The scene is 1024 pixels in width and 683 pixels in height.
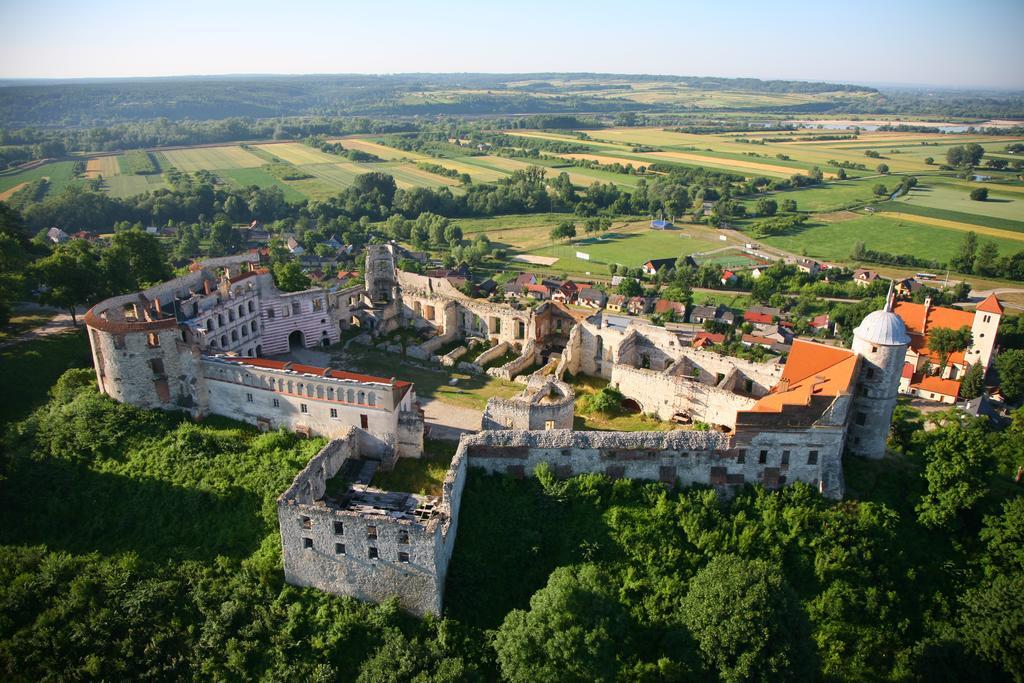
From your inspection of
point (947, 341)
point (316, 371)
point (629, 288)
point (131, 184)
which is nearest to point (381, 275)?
point (316, 371)

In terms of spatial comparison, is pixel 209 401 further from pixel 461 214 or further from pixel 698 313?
pixel 461 214

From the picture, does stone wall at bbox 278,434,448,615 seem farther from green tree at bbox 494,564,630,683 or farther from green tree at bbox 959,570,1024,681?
green tree at bbox 959,570,1024,681

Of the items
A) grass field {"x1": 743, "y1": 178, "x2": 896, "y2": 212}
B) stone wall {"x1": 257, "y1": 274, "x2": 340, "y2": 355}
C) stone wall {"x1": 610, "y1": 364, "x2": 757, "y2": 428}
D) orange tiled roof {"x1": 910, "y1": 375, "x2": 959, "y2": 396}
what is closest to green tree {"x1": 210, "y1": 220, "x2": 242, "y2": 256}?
stone wall {"x1": 257, "y1": 274, "x2": 340, "y2": 355}

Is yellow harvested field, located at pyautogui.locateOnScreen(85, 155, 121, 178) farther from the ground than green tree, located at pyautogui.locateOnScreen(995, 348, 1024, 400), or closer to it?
farther from the ground

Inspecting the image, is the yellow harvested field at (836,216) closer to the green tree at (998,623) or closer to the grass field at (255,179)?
the grass field at (255,179)

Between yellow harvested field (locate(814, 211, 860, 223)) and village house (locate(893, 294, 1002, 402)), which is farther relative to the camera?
yellow harvested field (locate(814, 211, 860, 223))

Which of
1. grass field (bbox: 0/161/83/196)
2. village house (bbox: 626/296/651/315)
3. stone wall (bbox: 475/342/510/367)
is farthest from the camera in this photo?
grass field (bbox: 0/161/83/196)

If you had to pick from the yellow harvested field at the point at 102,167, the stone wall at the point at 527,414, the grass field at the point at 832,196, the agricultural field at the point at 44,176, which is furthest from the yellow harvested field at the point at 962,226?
the yellow harvested field at the point at 102,167
